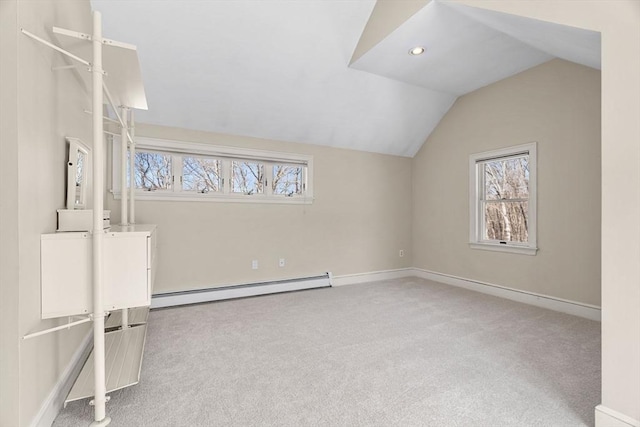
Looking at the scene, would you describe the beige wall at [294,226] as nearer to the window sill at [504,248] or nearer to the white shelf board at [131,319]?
the white shelf board at [131,319]

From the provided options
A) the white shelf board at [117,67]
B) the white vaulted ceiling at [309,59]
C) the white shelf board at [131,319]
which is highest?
the white vaulted ceiling at [309,59]

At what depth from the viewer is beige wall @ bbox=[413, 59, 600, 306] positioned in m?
3.13

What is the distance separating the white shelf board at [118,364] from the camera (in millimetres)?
1638

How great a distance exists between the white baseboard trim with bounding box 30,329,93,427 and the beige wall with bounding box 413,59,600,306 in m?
4.41

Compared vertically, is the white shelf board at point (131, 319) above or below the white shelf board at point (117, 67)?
below

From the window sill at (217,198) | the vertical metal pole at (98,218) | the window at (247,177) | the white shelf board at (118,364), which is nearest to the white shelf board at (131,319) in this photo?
the white shelf board at (118,364)

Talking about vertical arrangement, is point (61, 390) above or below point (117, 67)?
below

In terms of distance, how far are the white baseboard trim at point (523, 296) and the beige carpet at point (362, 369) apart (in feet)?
0.56

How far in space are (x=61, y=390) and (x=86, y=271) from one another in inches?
31.1

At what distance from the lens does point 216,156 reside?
3824mm
